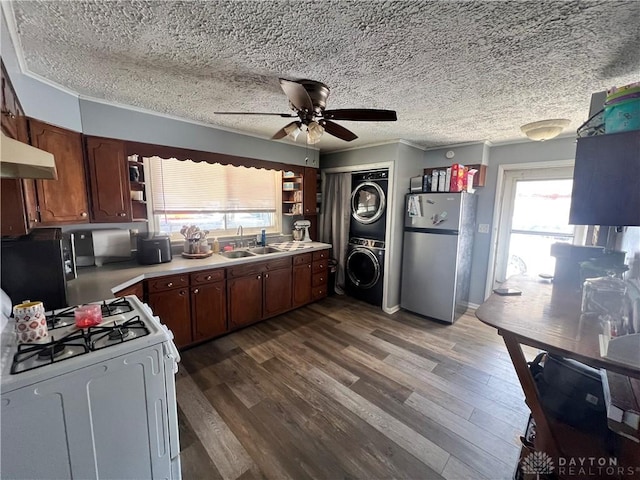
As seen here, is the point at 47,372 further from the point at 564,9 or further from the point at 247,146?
the point at 247,146

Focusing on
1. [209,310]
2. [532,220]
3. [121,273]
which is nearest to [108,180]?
[121,273]

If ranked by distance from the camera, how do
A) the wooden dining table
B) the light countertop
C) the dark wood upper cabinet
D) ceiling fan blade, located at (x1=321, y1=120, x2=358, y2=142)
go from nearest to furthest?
the wooden dining table → the dark wood upper cabinet → the light countertop → ceiling fan blade, located at (x1=321, y1=120, x2=358, y2=142)

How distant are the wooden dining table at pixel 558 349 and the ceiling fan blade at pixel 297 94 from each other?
62.3 inches

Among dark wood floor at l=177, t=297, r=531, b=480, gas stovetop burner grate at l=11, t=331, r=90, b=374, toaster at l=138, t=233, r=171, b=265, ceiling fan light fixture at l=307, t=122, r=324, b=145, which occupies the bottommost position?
dark wood floor at l=177, t=297, r=531, b=480

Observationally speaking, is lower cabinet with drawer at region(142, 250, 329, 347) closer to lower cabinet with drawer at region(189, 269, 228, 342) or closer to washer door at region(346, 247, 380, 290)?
lower cabinet with drawer at region(189, 269, 228, 342)

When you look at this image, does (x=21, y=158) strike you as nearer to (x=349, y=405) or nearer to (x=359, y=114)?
(x=359, y=114)

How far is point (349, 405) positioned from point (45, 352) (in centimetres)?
180

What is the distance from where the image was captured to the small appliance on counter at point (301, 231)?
395 cm

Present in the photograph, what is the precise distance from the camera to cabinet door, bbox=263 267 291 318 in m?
3.18

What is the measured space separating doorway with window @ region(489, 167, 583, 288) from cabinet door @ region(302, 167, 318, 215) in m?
2.63

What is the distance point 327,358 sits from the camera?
2512 mm

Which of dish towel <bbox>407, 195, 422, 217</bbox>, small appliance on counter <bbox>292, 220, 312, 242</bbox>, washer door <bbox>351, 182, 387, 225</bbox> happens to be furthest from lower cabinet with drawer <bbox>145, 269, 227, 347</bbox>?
dish towel <bbox>407, 195, 422, 217</bbox>

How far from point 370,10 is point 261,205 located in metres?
2.83

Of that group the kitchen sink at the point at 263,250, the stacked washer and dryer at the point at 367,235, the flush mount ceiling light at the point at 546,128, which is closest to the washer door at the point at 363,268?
the stacked washer and dryer at the point at 367,235
